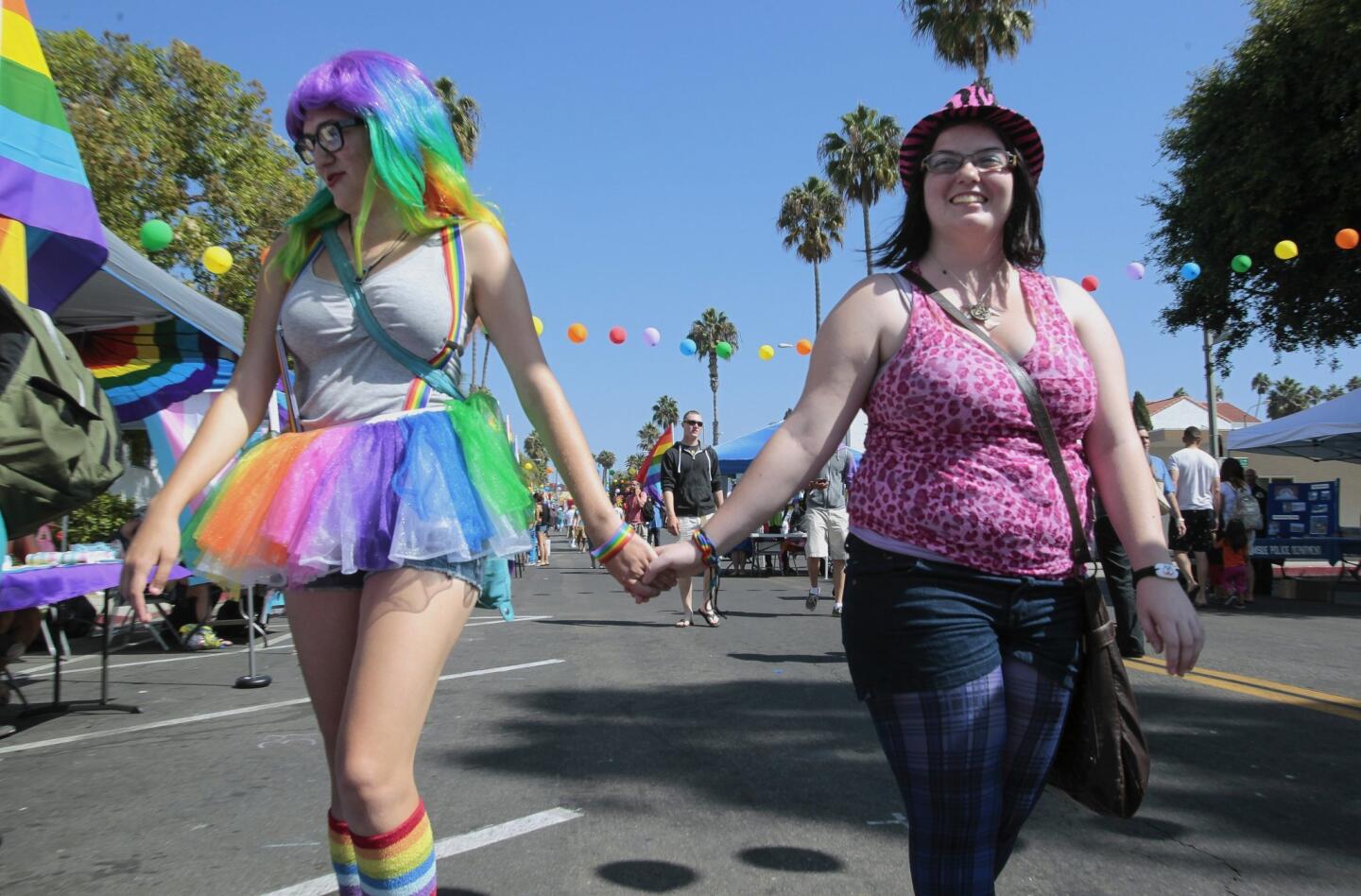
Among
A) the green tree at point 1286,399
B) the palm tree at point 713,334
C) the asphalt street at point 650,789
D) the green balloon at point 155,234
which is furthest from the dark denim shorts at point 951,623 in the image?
the green tree at point 1286,399

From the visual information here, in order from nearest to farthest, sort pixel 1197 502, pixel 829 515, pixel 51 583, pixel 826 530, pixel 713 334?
pixel 51 583 → pixel 829 515 → pixel 826 530 → pixel 1197 502 → pixel 713 334

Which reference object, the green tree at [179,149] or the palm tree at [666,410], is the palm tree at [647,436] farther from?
the green tree at [179,149]

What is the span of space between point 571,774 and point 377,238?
105 inches

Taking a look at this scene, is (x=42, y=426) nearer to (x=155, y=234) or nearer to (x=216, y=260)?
(x=155, y=234)

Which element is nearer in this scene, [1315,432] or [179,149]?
[1315,432]

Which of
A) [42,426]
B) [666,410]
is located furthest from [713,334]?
[42,426]

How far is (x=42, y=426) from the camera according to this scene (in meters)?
2.57

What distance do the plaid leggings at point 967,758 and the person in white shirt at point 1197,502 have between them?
10.8 m

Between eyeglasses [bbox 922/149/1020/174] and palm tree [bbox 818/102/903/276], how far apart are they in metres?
31.0

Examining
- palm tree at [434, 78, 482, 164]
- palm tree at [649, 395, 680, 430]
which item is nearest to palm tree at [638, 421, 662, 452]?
palm tree at [649, 395, 680, 430]

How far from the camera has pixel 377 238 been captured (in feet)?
7.73

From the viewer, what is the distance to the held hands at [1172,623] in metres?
2.02

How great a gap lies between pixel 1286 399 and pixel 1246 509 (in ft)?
361

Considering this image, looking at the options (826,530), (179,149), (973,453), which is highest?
(179,149)
